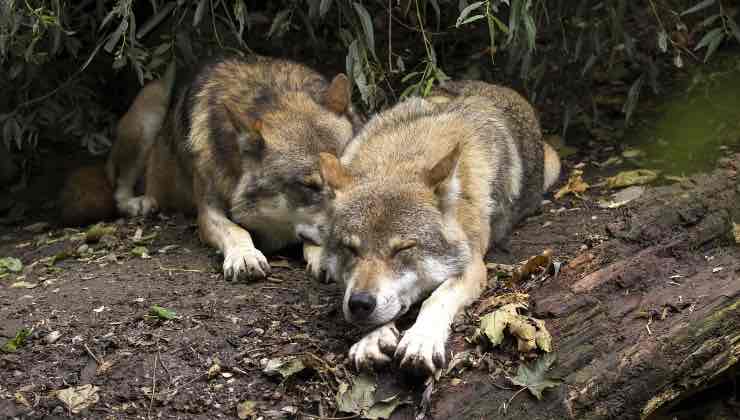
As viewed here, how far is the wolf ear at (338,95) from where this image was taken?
5508 millimetres

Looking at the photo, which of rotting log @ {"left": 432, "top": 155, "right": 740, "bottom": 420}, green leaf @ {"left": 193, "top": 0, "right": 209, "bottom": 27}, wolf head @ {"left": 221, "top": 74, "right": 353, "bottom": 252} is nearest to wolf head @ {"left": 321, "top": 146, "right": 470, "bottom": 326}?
rotting log @ {"left": 432, "top": 155, "right": 740, "bottom": 420}

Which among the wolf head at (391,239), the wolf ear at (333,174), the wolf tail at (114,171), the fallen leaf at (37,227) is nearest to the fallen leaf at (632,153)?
the wolf head at (391,239)

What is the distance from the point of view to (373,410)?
354 centimetres

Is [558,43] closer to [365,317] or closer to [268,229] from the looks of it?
[268,229]

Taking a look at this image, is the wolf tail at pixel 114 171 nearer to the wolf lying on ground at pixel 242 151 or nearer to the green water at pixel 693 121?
the wolf lying on ground at pixel 242 151

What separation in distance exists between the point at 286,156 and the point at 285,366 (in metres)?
1.74

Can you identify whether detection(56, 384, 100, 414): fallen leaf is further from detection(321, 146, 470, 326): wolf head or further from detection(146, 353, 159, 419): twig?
detection(321, 146, 470, 326): wolf head

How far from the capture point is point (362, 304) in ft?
12.3

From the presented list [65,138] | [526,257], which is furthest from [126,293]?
[65,138]

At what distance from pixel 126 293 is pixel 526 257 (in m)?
2.32

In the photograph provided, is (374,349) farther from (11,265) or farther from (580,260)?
(11,265)

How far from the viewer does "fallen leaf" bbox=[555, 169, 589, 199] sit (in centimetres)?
585

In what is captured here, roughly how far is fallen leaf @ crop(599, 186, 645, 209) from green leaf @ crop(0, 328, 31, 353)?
3.55 m

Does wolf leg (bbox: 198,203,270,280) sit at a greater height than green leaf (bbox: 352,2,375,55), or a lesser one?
lesser
